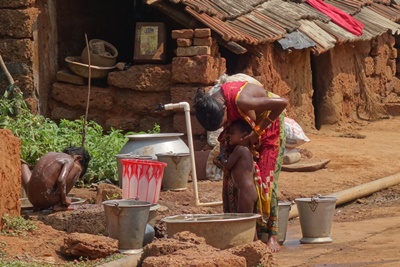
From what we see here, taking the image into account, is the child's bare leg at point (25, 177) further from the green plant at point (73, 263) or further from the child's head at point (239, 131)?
the child's head at point (239, 131)

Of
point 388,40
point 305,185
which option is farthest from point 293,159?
point 388,40

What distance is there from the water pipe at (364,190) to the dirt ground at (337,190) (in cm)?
6

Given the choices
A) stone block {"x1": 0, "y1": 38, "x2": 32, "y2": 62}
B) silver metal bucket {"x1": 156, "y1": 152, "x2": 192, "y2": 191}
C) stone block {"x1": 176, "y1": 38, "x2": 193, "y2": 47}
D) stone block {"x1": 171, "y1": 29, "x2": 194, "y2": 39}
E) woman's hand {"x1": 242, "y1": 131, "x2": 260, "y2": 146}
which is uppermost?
stone block {"x1": 171, "y1": 29, "x2": 194, "y2": 39}

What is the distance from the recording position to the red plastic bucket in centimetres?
844

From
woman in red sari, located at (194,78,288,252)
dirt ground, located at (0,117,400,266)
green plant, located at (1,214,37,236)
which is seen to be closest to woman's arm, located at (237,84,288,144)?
woman in red sari, located at (194,78,288,252)

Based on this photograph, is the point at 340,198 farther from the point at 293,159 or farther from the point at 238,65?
the point at 238,65

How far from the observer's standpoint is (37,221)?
26.7 ft

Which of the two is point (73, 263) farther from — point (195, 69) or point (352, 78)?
point (352, 78)

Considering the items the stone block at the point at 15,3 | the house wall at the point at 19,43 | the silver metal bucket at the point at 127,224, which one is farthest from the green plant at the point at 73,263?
the stone block at the point at 15,3

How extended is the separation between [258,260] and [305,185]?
14.7ft

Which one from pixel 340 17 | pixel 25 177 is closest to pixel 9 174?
pixel 25 177

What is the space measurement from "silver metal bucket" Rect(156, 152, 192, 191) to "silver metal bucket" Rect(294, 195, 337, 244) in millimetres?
2150

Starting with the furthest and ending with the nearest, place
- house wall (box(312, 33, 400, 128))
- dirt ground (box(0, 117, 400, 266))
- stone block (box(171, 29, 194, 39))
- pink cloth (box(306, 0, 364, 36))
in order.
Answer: pink cloth (box(306, 0, 364, 36)), house wall (box(312, 33, 400, 128)), stone block (box(171, 29, 194, 39)), dirt ground (box(0, 117, 400, 266))

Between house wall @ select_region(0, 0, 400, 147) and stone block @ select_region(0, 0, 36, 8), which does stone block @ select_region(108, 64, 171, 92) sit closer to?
house wall @ select_region(0, 0, 400, 147)
